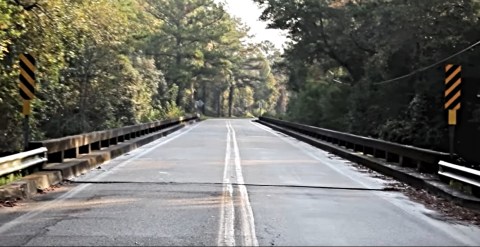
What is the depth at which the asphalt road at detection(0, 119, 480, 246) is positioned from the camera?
6590 millimetres

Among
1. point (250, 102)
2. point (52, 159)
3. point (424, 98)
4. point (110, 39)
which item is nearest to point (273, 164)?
point (52, 159)

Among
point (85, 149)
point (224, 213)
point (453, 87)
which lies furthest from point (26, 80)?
point (453, 87)

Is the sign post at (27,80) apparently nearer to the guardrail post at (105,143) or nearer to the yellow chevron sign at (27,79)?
the yellow chevron sign at (27,79)

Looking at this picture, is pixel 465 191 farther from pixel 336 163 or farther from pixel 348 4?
pixel 348 4

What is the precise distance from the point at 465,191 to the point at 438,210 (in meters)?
1.42

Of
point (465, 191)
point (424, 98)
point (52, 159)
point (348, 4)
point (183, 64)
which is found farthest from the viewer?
point (183, 64)

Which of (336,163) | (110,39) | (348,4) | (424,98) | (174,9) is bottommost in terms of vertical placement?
(336,163)

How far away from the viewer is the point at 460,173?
991 centimetres

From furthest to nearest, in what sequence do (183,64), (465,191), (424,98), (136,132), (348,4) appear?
1. (183,64)
2. (348,4)
3. (424,98)
4. (136,132)
5. (465,191)

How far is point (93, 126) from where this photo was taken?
31625mm

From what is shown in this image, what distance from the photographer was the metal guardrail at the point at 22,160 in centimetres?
916

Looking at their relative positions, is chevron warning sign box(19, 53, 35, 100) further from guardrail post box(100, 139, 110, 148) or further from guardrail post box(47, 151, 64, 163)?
guardrail post box(100, 139, 110, 148)

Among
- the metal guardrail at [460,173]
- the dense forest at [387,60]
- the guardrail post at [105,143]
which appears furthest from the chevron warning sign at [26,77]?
the dense forest at [387,60]

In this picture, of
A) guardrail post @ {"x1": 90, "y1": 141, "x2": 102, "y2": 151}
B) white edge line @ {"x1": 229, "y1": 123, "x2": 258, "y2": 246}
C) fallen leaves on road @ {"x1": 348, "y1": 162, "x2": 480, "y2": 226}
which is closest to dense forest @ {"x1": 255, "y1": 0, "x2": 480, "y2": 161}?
fallen leaves on road @ {"x1": 348, "y1": 162, "x2": 480, "y2": 226}
